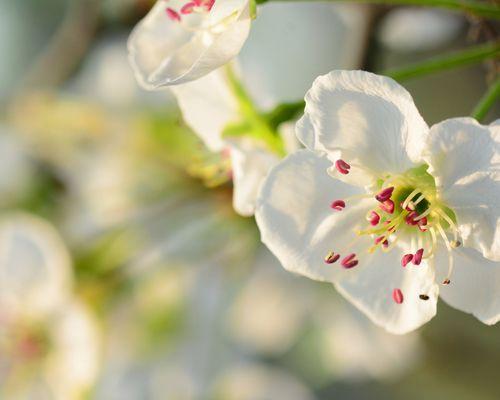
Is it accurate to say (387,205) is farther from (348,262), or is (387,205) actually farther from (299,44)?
(299,44)

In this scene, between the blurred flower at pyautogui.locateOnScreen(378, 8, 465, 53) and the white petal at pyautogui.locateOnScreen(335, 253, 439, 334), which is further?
the blurred flower at pyautogui.locateOnScreen(378, 8, 465, 53)

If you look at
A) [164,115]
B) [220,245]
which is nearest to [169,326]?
[220,245]

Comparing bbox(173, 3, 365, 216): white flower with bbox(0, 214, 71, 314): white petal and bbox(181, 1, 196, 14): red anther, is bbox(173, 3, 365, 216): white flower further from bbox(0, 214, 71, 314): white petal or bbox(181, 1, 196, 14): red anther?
bbox(0, 214, 71, 314): white petal

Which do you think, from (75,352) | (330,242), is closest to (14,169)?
(75,352)

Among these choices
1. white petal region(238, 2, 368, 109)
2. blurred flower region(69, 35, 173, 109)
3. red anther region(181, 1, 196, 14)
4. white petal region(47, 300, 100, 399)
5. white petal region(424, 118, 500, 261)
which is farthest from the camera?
blurred flower region(69, 35, 173, 109)

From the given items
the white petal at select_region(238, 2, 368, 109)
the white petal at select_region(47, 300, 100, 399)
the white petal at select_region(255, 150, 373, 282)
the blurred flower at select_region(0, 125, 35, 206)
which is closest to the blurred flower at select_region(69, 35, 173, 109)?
the blurred flower at select_region(0, 125, 35, 206)

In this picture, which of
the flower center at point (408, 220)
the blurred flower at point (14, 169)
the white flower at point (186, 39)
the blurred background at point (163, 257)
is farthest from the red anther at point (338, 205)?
the blurred flower at point (14, 169)

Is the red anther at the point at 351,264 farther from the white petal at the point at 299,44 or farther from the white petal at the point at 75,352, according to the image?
the white petal at the point at 75,352
